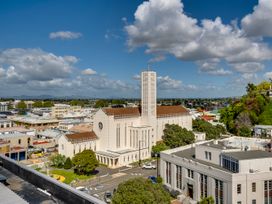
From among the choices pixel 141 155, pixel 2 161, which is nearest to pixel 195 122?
pixel 141 155

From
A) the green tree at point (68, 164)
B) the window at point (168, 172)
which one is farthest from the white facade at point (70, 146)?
the window at point (168, 172)

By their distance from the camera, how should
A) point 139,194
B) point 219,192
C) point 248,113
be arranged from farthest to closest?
point 248,113 < point 219,192 < point 139,194

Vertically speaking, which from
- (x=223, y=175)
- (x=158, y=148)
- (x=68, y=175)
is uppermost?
(x=223, y=175)

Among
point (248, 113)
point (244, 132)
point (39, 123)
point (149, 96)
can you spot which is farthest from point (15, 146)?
point (248, 113)

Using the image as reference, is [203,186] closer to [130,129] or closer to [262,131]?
[130,129]

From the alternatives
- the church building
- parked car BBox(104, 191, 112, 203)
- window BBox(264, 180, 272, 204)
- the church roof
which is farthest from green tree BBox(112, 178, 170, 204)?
the church roof

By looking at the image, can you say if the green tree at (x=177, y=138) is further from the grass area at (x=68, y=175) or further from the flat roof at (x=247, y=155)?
the flat roof at (x=247, y=155)
